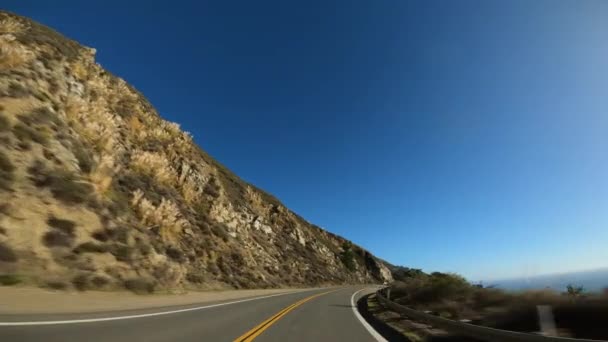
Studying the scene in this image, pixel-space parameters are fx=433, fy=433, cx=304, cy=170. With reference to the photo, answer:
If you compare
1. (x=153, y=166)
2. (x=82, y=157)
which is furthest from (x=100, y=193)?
(x=153, y=166)

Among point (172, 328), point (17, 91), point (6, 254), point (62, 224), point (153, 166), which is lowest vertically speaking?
point (172, 328)

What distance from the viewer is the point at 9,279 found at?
14.7 meters

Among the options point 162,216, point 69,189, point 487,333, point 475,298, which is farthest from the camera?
point 162,216

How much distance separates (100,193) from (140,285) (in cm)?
828

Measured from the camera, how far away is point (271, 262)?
57.6 metres

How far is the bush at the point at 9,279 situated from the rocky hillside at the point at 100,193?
5 cm

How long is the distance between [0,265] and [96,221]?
8449mm

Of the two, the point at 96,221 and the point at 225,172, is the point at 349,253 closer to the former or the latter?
the point at 225,172

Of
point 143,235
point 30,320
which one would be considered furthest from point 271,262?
point 30,320

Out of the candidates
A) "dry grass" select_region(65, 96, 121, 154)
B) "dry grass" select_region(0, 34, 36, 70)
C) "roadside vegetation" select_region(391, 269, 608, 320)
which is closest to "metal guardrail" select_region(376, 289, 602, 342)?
"roadside vegetation" select_region(391, 269, 608, 320)

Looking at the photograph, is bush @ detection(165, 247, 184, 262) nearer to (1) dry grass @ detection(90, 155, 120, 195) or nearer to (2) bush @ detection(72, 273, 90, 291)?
(1) dry grass @ detection(90, 155, 120, 195)

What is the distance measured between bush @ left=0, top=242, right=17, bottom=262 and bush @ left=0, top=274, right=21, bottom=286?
43.0 inches

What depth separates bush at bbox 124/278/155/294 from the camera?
21391mm

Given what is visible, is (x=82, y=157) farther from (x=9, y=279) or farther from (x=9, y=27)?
(x=9, y=279)
